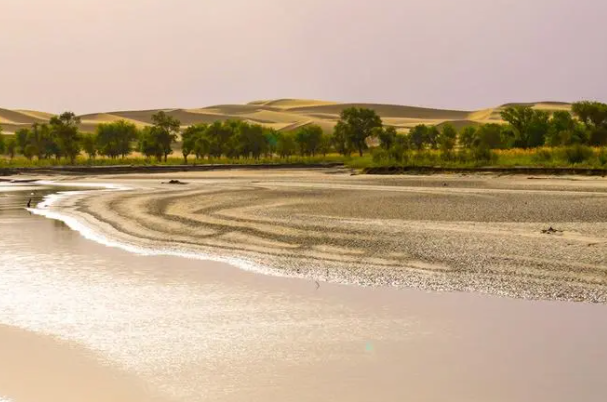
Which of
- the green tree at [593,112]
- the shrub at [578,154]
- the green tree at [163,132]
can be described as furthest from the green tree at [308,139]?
the shrub at [578,154]

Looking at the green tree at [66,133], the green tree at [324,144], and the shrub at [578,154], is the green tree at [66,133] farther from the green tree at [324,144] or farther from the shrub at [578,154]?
the shrub at [578,154]

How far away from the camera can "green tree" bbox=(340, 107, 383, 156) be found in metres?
124

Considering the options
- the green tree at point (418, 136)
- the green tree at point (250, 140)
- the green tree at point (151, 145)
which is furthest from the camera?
the green tree at point (418, 136)

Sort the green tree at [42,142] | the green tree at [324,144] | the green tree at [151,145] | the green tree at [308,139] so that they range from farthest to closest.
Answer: the green tree at [324,144] → the green tree at [308,139] → the green tree at [42,142] → the green tree at [151,145]

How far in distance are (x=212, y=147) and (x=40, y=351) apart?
387 feet

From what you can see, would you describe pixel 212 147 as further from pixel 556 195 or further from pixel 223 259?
pixel 223 259

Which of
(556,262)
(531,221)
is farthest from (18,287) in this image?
(531,221)

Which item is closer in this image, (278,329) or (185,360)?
(185,360)

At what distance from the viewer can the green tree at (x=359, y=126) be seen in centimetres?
12431

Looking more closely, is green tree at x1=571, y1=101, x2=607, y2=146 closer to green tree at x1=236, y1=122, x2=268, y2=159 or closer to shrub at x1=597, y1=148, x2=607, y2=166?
shrub at x1=597, y1=148, x2=607, y2=166

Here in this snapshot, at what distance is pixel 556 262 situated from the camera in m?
12.8

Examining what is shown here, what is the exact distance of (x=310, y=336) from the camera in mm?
8656

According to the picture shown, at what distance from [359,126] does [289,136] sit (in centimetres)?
1766

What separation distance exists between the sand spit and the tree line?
5053 cm
